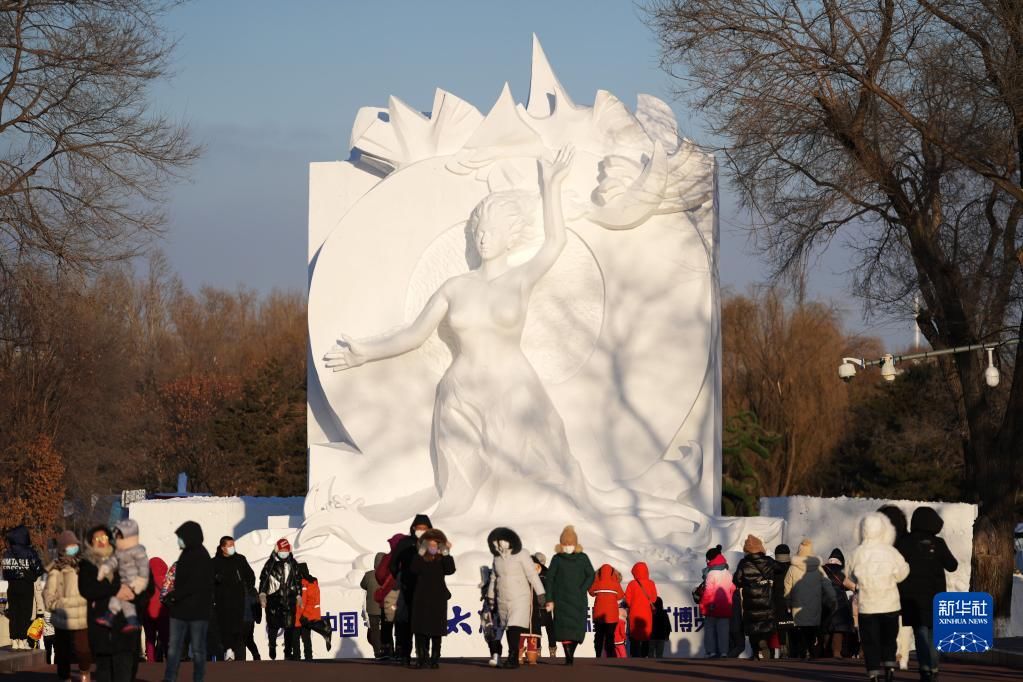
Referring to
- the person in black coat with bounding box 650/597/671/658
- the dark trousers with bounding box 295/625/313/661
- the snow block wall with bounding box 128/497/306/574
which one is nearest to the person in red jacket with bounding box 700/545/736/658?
the person in black coat with bounding box 650/597/671/658

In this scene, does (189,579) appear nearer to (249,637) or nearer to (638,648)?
(249,637)

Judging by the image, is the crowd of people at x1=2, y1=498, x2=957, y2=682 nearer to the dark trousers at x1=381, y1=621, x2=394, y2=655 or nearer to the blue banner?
the dark trousers at x1=381, y1=621, x2=394, y2=655

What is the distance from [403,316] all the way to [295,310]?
41.2m

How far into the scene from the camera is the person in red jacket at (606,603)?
51.9 ft

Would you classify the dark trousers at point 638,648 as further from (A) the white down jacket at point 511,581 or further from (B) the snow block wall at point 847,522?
(B) the snow block wall at point 847,522

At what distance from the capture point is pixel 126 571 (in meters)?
11.5

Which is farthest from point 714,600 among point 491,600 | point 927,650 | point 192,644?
point 192,644

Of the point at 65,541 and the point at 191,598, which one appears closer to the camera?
the point at 191,598

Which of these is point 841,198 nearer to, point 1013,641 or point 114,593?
point 1013,641

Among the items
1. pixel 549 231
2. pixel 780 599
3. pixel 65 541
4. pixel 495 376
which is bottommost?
pixel 780 599

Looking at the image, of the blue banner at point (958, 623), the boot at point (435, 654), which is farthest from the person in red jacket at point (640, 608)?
the blue banner at point (958, 623)

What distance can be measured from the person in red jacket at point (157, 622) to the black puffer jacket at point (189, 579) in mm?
3596

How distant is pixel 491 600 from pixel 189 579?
121 inches

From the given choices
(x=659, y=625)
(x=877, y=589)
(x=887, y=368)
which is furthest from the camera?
(x=887, y=368)
